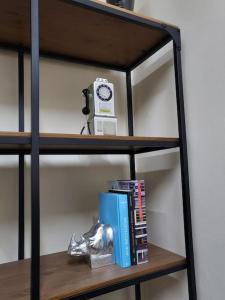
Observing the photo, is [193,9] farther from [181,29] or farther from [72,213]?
[72,213]

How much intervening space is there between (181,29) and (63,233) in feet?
3.69

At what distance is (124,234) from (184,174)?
35cm

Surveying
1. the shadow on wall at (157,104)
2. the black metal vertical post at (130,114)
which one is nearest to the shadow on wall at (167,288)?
the black metal vertical post at (130,114)

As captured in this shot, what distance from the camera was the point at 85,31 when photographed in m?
1.04

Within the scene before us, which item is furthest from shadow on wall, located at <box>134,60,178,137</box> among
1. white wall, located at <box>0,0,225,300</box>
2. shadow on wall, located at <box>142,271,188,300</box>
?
shadow on wall, located at <box>142,271,188,300</box>

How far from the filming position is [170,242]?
112 centimetres

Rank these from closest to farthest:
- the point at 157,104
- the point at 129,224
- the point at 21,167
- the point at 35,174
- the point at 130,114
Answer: the point at 35,174, the point at 129,224, the point at 21,167, the point at 157,104, the point at 130,114

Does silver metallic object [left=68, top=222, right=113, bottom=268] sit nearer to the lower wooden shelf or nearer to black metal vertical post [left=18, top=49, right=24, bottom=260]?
the lower wooden shelf

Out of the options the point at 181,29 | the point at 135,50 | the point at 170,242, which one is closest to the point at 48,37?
the point at 135,50

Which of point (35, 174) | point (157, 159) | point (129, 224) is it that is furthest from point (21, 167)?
point (157, 159)

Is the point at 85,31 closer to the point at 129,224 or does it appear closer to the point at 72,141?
the point at 72,141

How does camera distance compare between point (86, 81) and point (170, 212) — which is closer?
point (170, 212)

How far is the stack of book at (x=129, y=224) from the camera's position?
36.7 inches

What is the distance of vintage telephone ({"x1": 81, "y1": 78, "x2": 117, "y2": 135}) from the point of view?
970 mm
